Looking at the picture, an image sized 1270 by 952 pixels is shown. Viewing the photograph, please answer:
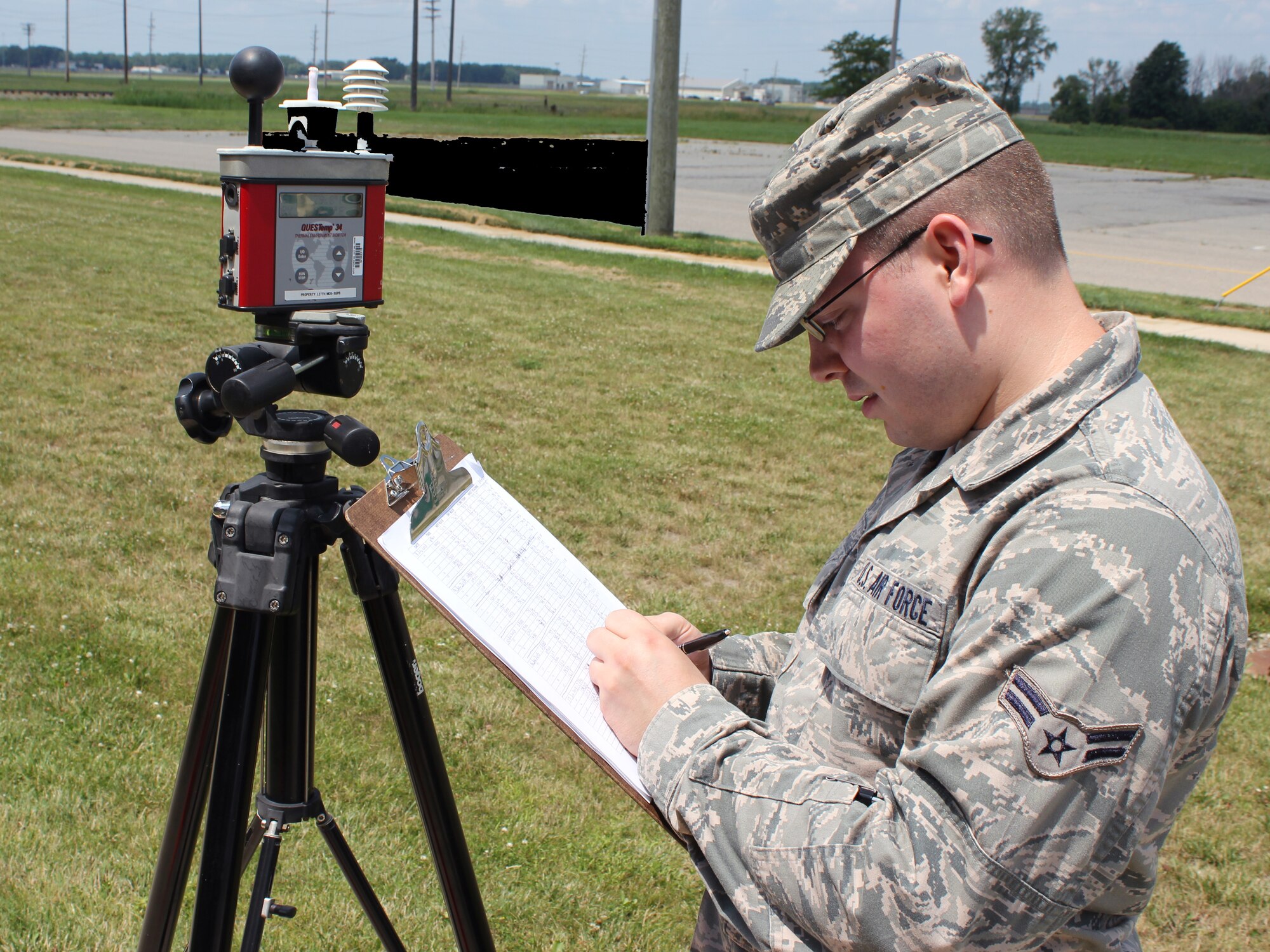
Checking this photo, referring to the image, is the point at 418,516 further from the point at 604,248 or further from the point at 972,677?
the point at 604,248

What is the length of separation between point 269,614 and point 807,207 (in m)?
0.91

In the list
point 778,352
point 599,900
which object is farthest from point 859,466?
point 599,900

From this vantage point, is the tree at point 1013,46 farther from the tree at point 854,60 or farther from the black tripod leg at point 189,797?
the black tripod leg at point 189,797

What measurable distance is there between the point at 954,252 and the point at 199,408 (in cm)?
99

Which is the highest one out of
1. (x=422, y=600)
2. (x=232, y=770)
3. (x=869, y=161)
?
(x=869, y=161)

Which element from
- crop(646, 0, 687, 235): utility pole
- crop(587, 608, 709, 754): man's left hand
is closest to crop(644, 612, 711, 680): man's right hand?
crop(587, 608, 709, 754): man's left hand

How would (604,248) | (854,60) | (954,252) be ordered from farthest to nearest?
(854,60), (604,248), (954,252)

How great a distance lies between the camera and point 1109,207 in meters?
23.1

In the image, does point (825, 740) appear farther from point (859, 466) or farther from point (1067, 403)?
point (859, 466)

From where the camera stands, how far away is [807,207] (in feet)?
4.07

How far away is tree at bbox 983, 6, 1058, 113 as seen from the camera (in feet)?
265

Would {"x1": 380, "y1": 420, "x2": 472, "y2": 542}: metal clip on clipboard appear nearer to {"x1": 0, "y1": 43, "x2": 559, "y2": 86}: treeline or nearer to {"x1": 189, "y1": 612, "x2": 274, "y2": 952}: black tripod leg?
{"x1": 189, "y1": 612, "x2": 274, "y2": 952}: black tripod leg

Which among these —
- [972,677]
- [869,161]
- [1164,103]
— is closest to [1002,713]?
[972,677]

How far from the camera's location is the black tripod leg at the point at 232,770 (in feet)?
5.11
